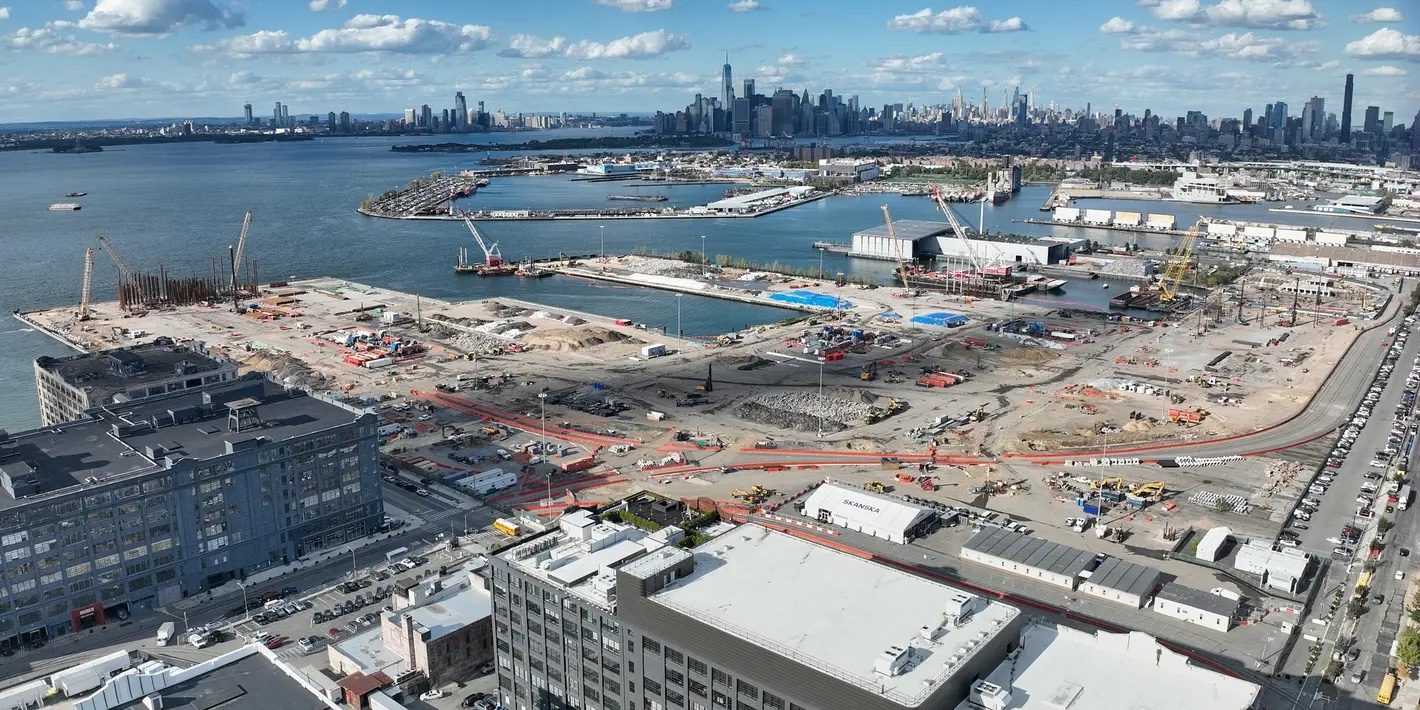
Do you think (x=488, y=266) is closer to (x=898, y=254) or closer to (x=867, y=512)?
(x=898, y=254)

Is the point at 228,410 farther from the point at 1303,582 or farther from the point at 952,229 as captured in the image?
the point at 952,229

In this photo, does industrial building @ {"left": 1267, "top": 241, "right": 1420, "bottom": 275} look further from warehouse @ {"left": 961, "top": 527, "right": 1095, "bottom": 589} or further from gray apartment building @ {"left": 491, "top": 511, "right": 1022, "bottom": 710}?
gray apartment building @ {"left": 491, "top": 511, "right": 1022, "bottom": 710}

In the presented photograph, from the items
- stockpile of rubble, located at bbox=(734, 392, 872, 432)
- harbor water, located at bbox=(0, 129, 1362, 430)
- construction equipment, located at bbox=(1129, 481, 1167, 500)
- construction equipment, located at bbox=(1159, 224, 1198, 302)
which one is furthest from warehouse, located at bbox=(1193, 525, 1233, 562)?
construction equipment, located at bbox=(1159, 224, 1198, 302)

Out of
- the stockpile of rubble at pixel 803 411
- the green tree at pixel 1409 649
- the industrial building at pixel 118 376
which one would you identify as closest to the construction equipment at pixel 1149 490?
the green tree at pixel 1409 649

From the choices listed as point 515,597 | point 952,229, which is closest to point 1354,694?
point 515,597

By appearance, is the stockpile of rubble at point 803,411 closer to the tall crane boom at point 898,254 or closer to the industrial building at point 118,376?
the industrial building at point 118,376
